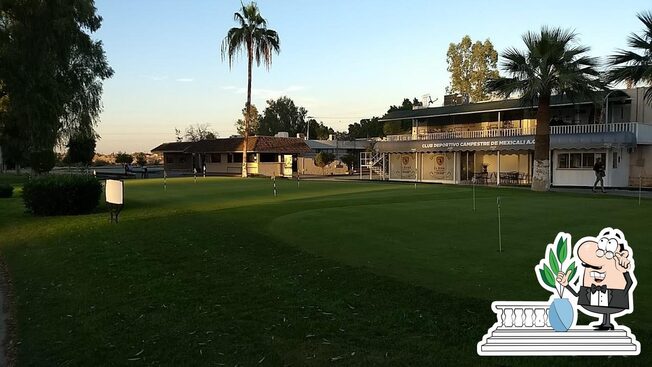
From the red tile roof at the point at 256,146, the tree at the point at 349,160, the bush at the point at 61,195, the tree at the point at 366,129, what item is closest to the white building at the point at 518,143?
the tree at the point at 349,160

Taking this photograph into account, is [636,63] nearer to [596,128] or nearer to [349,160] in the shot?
[596,128]

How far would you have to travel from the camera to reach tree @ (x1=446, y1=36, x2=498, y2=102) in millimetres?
57750

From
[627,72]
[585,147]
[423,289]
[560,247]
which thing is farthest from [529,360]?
[585,147]

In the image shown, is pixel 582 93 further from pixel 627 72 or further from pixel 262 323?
pixel 262 323

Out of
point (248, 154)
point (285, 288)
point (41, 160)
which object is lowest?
point (285, 288)

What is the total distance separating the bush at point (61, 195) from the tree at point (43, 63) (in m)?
13.7

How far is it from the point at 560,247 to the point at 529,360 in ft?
4.21

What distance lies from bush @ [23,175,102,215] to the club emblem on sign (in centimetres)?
1753

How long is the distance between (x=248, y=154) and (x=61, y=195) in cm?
4404

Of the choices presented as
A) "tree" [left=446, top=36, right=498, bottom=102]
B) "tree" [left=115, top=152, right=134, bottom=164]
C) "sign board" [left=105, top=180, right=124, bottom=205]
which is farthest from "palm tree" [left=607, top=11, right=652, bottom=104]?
"tree" [left=115, top=152, right=134, bottom=164]

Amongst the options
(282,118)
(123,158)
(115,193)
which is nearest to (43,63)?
(115,193)

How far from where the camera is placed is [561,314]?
156 inches

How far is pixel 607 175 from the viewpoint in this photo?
3309 cm

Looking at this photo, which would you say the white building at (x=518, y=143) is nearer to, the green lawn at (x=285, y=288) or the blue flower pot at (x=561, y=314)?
the green lawn at (x=285, y=288)
